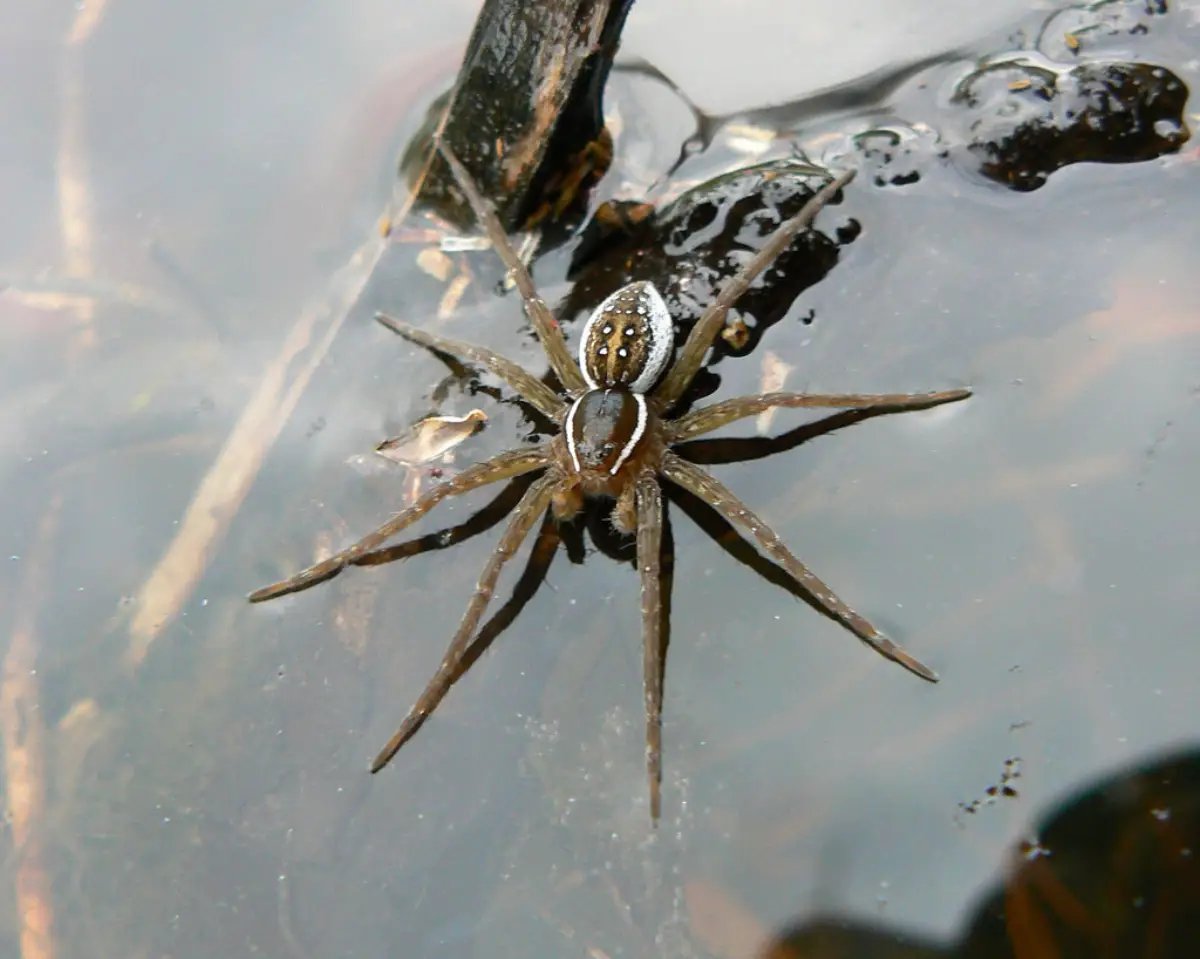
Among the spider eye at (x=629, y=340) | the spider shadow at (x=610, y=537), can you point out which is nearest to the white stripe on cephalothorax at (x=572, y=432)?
the spider eye at (x=629, y=340)

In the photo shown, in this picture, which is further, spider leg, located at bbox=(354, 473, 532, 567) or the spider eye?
spider leg, located at bbox=(354, 473, 532, 567)

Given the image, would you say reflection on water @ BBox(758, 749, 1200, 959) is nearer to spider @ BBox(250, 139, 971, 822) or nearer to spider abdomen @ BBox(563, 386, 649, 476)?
spider @ BBox(250, 139, 971, 822)

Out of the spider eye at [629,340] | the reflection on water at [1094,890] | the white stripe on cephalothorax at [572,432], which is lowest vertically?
the reflection on water at [1094,890]

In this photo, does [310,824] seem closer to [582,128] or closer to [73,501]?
[73,501]

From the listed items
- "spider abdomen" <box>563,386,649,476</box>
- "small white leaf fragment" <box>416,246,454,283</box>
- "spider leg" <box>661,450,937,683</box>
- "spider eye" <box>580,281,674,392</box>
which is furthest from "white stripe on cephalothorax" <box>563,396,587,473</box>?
"small white leaf fragment" <box>416,246,454,283</box>

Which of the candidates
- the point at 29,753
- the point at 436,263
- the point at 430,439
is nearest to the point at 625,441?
the point at 430,439

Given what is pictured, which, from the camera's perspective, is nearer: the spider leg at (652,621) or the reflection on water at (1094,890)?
the reflection on water at (1094,890)

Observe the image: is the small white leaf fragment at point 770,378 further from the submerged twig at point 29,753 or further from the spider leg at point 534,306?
the submerged twig at point 29,753

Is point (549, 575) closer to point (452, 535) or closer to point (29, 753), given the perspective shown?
point (452, 535)
